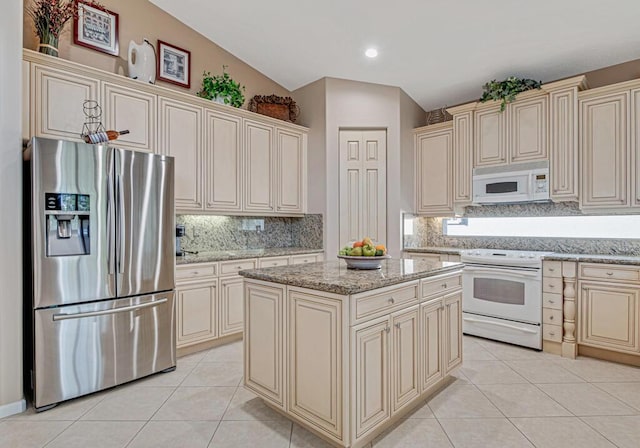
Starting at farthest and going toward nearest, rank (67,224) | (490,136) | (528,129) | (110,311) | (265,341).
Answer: (490,136), (528,129), (110,311), (67,224), (265,341)

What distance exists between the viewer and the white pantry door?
451 cm

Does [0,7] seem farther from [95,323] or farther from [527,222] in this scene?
[527,222]

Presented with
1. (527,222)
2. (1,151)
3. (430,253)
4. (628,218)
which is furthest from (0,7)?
(628,218)

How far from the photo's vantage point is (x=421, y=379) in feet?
7.55

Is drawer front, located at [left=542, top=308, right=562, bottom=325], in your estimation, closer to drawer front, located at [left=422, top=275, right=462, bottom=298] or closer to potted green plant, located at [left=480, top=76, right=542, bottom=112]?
drawer front, located at [left=422, top=275, right=462, bottom=298]

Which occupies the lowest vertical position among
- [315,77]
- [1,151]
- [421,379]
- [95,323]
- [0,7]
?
[421,379]

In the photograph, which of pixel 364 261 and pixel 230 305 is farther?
pixel 230 305

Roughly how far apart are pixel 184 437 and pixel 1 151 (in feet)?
6.82

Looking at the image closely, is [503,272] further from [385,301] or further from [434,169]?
[385,301]

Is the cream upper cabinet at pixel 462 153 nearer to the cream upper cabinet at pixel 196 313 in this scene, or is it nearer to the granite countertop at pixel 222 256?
the granite countertop at pixel 222 256

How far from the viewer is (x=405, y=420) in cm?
220

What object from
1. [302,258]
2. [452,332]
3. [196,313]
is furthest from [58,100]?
[452,332]

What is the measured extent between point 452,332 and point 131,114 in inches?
126

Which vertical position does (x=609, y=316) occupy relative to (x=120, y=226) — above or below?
below
